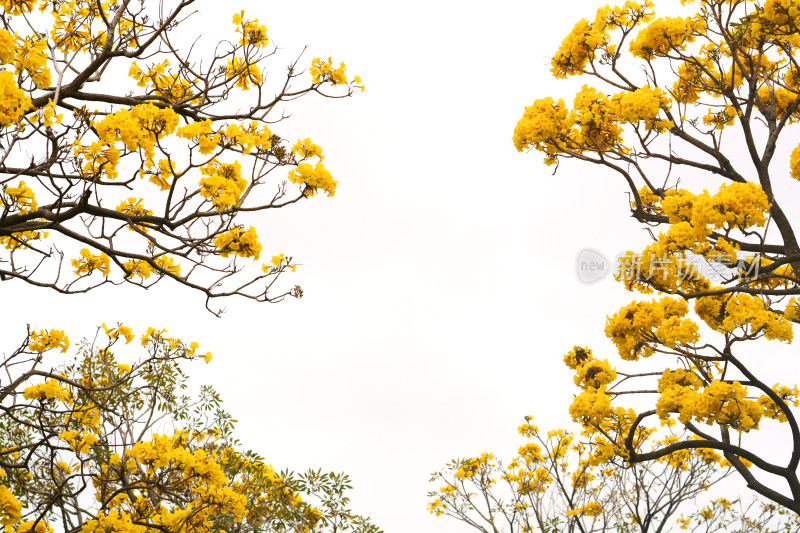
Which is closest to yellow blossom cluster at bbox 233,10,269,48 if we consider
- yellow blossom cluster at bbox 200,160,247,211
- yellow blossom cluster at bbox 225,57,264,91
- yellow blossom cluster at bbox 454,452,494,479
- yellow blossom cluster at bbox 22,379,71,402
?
yellow blossom cluster at bbox 225,57,264,91

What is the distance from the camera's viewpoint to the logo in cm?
726

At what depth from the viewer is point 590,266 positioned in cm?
735

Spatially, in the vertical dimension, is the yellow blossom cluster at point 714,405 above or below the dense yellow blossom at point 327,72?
below

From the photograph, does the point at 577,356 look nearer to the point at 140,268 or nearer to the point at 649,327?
the point at 649,327

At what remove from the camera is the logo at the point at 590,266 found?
23.8ft

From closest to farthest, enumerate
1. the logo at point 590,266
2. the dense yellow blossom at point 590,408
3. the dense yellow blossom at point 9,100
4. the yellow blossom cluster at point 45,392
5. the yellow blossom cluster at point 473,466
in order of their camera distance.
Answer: the dense yellow blossom at point 9,100, the yellow blossom cluster at point 45,392, the dense yellow blossom at point 590,408, the logo at point 590,266, the yellow blossom cluster at point 473,466

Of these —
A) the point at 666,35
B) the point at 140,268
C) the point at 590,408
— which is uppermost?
the point at 666,35

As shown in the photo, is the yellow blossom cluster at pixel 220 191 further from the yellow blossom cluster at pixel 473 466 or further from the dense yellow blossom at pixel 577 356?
the yellow blossom cluster at pixel 473 466

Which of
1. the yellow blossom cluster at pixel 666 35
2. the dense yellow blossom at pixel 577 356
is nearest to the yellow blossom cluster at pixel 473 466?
the dense yellow blossom at pixel 577 356

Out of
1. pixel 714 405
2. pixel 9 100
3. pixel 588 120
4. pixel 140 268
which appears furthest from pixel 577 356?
pixel 9 100

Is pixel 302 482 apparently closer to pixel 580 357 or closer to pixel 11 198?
pixel 580 357

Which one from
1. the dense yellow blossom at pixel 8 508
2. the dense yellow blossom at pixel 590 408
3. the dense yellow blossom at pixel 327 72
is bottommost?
the dense yellow blossom at pixel 8 508

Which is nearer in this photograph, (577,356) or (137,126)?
(137,126)

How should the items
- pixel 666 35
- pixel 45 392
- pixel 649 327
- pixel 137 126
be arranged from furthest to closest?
pixel 666 35
pixel 649 327
pixel 45 392
pixel 137 126
